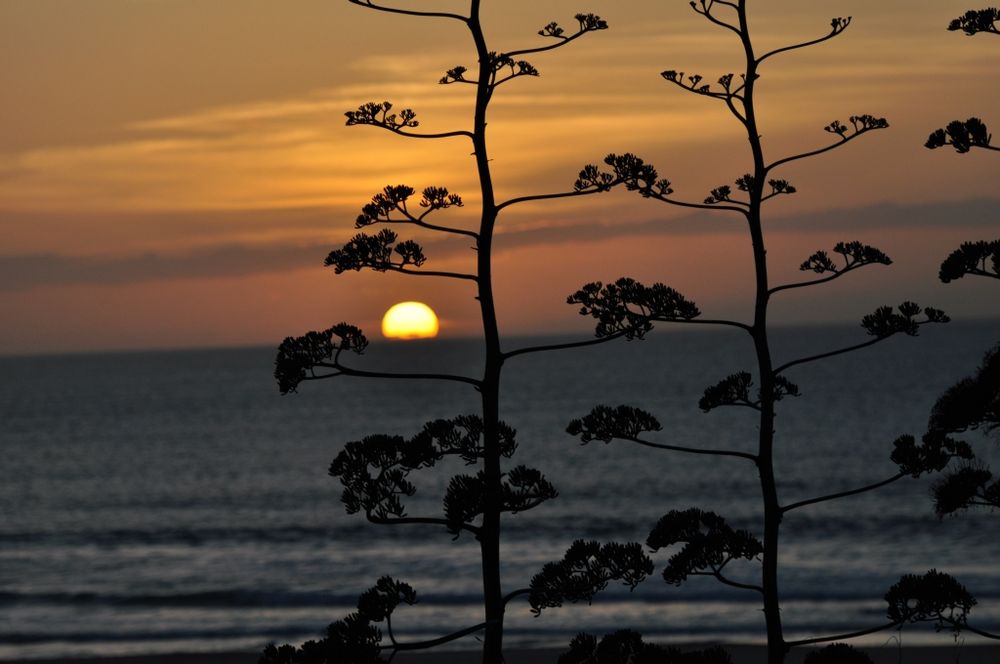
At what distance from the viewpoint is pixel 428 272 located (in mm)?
7328

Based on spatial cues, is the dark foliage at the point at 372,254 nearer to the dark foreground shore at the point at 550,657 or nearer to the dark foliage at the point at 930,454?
the dark foliage at the point at 930,454

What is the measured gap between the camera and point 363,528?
→ 37188 millimetres

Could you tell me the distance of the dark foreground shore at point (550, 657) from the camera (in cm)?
1805

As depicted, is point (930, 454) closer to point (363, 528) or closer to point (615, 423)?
point (615, 423)

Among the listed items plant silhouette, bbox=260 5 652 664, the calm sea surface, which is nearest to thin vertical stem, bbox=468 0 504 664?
plant silhouette, bbox=260 5 652 664

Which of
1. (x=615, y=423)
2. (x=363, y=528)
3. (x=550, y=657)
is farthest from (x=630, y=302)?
(x=363, y=528)

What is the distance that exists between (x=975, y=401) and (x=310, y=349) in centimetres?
410

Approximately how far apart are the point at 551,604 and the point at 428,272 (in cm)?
226

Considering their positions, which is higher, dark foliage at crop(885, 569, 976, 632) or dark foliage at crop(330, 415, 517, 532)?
dark foliage at crop(330, 415, 517, 532)

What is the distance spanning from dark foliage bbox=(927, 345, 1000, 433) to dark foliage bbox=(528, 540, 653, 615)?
210 cm

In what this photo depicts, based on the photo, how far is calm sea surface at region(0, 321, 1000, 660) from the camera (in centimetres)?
2303

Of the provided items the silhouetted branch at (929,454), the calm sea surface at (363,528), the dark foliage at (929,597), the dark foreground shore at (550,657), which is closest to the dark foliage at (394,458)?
the silhouetted branch at (929,454)

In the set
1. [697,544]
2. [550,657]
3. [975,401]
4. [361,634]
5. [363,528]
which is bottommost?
[550,657]

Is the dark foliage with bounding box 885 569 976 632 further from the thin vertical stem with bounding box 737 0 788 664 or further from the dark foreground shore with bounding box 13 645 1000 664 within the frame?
the dark foreground shore with bounding box 13 645 1000 664
